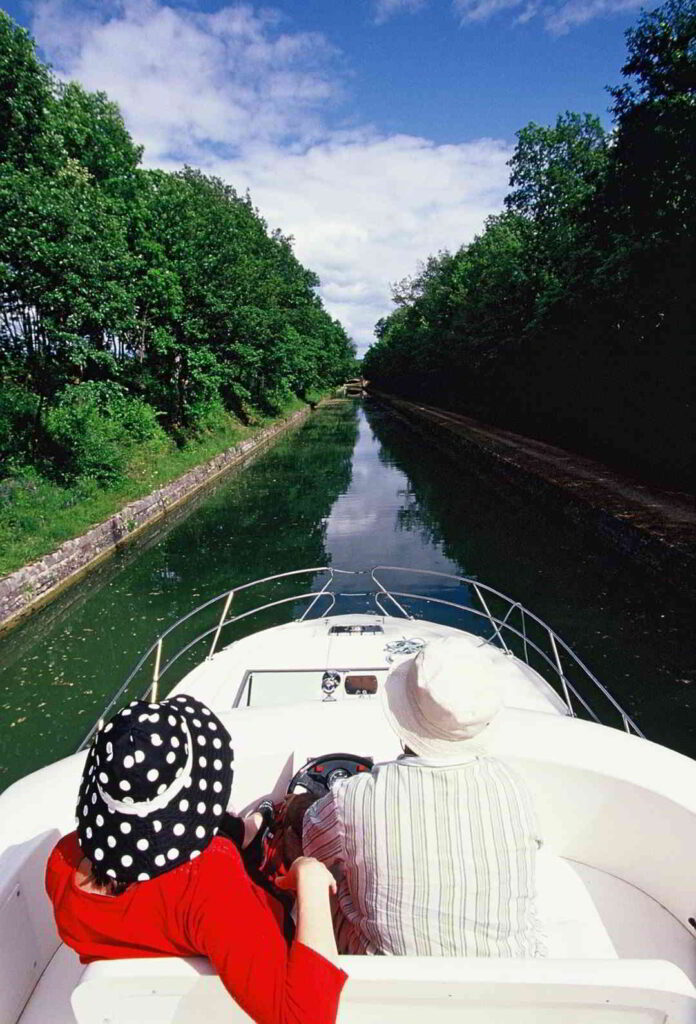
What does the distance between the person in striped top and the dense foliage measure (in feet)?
30.6

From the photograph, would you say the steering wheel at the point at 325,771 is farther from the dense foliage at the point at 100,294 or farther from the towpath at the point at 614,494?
the dense foliage at the point at 100,294

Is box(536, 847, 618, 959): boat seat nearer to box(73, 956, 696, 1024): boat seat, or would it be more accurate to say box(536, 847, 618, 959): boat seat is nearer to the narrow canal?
box(73, 956, 696, 1024): boat seat

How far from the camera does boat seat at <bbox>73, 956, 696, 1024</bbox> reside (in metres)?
1.20

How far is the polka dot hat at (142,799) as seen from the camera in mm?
1228

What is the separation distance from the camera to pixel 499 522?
12.1 metres

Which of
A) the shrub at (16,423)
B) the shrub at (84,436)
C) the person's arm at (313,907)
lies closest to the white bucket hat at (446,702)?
the person's arm at (313,907)

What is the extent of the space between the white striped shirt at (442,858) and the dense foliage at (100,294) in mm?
9403

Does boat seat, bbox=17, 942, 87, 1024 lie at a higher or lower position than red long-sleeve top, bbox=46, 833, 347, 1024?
lower

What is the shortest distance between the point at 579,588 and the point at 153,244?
13482 mm

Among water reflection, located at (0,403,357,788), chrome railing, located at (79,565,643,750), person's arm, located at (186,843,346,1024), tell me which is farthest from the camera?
water reflection, located at (0,403,357,788)

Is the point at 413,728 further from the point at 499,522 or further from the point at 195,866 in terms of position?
the point at 499,522

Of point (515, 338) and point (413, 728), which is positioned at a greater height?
point (515, 338)

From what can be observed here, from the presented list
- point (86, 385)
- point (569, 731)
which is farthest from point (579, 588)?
point (86, 385)

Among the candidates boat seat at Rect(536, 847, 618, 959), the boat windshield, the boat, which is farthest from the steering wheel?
the boat windshield
